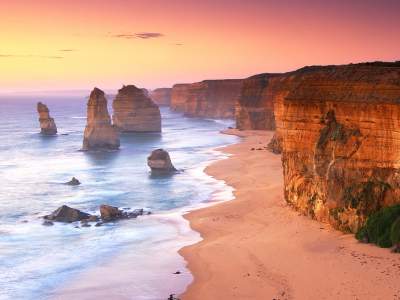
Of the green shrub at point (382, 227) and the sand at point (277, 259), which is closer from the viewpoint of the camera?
the sand at point (277, 259)

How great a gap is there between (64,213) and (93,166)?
110 ft

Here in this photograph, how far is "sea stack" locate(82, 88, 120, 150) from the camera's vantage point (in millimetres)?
92500

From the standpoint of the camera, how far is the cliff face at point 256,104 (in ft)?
398

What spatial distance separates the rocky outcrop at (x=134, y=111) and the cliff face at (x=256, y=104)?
19209mm

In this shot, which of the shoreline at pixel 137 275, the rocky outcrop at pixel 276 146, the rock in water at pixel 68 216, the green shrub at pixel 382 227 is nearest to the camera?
the shoreline at pixel 137 275

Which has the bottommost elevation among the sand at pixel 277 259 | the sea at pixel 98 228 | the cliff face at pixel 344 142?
the sea at pixel 98 228

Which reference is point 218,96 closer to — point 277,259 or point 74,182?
point 74,182

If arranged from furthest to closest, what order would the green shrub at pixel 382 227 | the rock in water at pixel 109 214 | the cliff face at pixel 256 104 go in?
1. the cliff face at pixel 256 104
2. the rock in water at pixel 109 214
3. the green shrub at pixel 382 227

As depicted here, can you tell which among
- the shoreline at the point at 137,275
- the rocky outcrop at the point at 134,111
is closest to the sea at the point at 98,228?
the shoreline at the point at 137,275

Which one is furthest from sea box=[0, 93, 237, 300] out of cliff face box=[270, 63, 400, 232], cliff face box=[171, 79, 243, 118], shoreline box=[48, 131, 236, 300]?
cliff face box=[171, 79, 243, 118]

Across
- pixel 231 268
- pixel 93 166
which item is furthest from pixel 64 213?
pixel 93 166

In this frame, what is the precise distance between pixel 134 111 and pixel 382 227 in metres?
98.4

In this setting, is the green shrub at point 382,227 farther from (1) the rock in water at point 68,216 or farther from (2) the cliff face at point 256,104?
(2) the cliff face at point 256,104

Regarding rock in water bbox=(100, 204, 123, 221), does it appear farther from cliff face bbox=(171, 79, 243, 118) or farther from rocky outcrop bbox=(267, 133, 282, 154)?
cliff face bbox=(171, 79, 243, 118)
